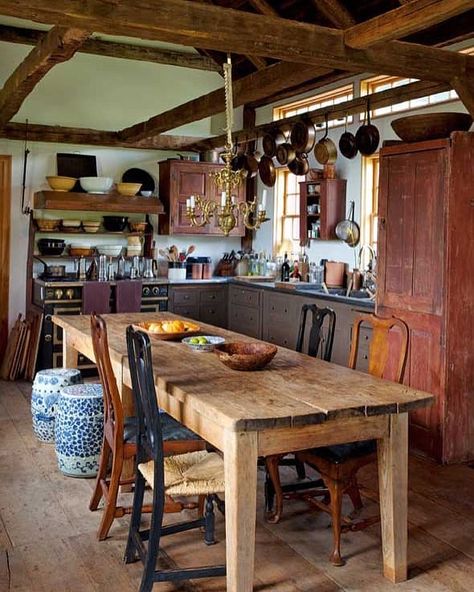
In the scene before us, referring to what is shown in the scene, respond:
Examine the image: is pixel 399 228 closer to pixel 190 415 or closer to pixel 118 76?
pixel 190 415

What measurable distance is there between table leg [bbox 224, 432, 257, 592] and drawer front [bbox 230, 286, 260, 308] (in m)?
4.60

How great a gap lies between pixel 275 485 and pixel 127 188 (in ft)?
14.8

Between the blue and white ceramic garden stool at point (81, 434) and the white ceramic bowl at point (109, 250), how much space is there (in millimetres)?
3401

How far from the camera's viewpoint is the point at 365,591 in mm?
2771

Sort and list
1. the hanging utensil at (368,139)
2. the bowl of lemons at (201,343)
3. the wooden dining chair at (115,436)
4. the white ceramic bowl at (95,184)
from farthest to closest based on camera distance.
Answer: the white ceramic bowl at (95,184) < the hanging utensil at (368,139) < the bowl of lemons at (201,343) < the wooden dining chair at (115,436)

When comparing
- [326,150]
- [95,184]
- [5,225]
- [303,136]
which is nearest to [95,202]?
[95,184]

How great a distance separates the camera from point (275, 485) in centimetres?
340

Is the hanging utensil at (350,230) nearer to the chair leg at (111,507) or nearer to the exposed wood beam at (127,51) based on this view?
the exposed wood beam at (127,51)

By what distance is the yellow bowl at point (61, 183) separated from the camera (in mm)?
6879

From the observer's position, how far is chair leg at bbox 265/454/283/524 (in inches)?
134

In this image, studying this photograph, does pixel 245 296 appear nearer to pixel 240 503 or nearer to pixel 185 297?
pixel 185 297

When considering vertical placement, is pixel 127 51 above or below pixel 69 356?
above

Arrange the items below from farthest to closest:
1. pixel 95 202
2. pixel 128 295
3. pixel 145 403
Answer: pixel 95 202 < pixel 128 295 < pixel 145 403

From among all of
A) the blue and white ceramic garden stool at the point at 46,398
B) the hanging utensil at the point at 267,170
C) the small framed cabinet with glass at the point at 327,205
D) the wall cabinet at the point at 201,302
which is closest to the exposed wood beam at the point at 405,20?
the small framed cabinet with glass at the point at 327,205
